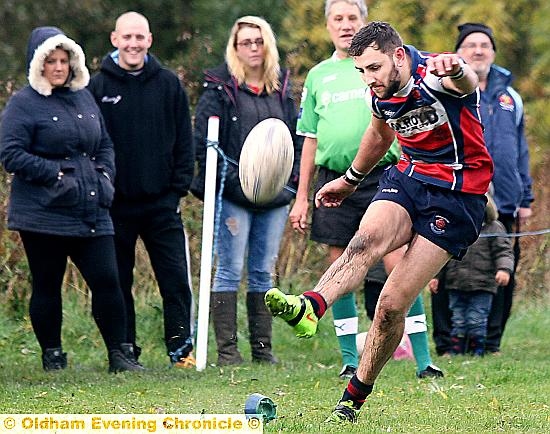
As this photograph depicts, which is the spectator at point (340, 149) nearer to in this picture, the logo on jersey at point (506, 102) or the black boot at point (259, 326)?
the black boot at point (259, 326)

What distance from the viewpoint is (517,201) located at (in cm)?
1009

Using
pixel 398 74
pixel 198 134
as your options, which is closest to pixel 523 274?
pixel 198 134

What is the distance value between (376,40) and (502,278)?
4.07 m

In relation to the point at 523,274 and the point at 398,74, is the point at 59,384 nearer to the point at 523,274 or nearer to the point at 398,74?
the point at 398,74

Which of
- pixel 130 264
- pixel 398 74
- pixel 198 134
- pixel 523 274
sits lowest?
pixel 523 274

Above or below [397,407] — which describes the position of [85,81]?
above

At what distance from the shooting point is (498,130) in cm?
994

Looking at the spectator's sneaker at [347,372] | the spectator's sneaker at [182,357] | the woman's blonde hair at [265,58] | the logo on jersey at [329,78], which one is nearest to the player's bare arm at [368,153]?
the logo on jersey at [329,78]

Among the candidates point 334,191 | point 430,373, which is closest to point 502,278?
point 430,373

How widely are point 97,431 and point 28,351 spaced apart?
15.3ft

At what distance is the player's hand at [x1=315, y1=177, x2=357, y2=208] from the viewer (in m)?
6.96

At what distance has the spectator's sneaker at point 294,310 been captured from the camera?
18.5 ft

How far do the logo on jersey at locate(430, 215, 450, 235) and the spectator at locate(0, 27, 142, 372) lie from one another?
293 centimetres

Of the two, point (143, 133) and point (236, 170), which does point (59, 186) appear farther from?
point (236, 170)
